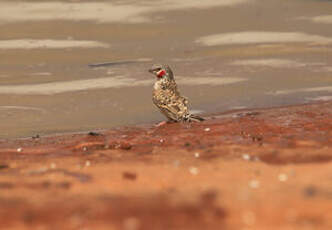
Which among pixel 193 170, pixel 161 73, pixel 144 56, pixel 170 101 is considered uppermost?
pixel 193 170

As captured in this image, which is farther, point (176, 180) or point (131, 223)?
point (176, 180)

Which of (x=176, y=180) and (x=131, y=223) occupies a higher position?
(x=131, y=223)

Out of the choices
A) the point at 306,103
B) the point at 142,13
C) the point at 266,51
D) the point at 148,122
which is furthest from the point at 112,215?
the point at 142,13

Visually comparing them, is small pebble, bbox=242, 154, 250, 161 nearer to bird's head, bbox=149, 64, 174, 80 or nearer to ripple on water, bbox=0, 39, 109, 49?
bird's head, bbox=149, 64, 174, 80

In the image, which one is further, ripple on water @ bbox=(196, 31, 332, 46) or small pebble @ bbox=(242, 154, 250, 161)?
ripple on water @ bbox=(196, 31, 332, 46)

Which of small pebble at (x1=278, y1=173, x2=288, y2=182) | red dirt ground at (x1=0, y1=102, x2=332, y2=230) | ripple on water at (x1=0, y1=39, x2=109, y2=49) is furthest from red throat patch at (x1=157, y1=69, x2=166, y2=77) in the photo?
ripple on water at (x1=0, y1=39, x2=109, y2=49)

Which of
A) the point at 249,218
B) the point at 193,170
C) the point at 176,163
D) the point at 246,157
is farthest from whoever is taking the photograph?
the point at 246,157

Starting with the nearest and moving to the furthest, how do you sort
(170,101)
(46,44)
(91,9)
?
(170,101)
(46,44)
(91,9)

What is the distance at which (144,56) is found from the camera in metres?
18.1

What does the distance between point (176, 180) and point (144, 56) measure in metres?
10.9

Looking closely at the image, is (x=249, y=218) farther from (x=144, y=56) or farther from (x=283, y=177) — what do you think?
(x=144, y=56)

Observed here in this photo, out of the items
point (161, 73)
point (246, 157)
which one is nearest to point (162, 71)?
point (161, 73)

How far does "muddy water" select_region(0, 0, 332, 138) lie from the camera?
14.3m

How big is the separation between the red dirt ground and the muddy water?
311cm
